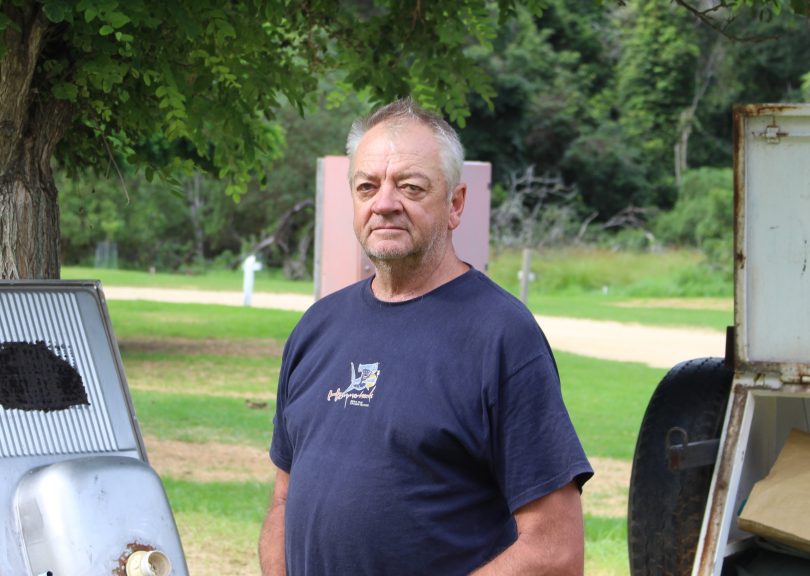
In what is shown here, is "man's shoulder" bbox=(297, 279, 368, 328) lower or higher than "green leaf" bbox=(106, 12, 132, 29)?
lower

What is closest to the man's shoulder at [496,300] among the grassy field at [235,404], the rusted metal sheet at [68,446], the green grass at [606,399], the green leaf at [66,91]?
the rusted metal sheet at [68,446]

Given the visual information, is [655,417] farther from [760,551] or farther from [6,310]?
[6,310]

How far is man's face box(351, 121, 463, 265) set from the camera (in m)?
2.57

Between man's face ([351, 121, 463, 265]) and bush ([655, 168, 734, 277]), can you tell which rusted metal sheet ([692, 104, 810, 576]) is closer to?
man's face ([351, 121, 463, 265])

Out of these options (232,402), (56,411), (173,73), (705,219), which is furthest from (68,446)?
(705,219)

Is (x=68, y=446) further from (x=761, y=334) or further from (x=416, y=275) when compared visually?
(x=761, y=334)

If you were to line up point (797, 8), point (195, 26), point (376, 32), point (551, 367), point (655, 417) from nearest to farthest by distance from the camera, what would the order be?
point (551, 367), point (195, 26), point (655, 417), point (797, 8), point (376, 32)

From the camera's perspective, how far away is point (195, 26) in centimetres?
419

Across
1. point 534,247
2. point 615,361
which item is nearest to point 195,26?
point 615,361

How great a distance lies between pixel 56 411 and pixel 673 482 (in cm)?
249

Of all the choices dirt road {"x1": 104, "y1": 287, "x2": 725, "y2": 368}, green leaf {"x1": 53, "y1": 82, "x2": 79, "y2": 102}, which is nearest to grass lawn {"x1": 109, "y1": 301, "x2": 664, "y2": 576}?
dirt road {"x1": 104, "y1": 287, "x2": 725, "y2": 368}

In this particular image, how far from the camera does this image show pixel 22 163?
4.03 meters

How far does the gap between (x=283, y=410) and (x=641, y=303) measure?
2663 centimetres

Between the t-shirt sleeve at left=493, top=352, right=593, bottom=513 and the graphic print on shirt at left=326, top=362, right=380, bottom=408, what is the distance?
284 millimetres
